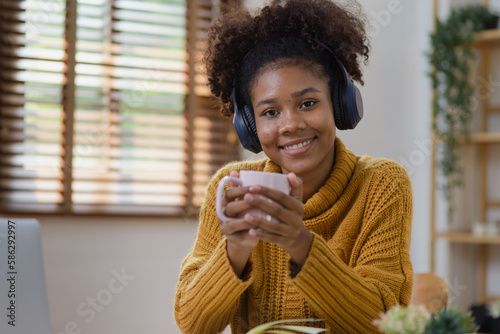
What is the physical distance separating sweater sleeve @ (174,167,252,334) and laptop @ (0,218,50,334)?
31cm

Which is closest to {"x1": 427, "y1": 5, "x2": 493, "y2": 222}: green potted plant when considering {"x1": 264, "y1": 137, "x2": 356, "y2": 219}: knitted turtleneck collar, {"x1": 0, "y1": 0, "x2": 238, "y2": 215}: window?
{"x1": 0, "y1": 0, "x2": 238, "y2": 215}: window

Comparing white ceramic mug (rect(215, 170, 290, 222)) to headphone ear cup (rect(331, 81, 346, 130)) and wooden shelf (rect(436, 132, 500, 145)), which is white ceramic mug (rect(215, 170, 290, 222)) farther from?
wooden shelf (rect(436, 132, 500, 145))

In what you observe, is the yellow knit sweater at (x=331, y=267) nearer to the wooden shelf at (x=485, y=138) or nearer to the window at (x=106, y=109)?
the window at (x=106, y=109)

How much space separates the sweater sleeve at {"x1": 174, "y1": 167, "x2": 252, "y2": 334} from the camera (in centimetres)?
111

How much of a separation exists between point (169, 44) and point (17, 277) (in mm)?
2169

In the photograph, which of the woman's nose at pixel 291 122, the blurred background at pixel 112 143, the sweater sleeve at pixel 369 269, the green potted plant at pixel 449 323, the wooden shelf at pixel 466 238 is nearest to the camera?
the green potted plant at pixel 449 323

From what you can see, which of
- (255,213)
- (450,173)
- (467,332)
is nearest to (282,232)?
(255,213)

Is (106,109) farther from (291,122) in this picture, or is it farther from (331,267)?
(331,267)

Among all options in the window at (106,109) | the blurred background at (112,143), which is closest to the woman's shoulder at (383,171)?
the window at (106,109)

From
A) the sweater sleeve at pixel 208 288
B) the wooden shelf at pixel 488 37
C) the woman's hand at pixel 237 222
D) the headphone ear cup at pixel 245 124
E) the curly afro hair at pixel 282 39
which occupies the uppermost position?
the wooden shelf at pixel 488 37

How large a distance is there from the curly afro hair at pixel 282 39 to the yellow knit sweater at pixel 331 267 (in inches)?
9.1

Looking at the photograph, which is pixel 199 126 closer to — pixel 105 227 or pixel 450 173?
pixel 105 227

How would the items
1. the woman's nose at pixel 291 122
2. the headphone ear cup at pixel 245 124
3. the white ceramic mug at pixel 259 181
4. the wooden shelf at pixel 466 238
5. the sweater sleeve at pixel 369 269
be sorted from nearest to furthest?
1. the white ceramic mug at pixel 259 181
2. the sweater sleeve at pixel 369 269
3. the woman's nose at pixel 291 122
4. the headphone ear cup at pixel 245 124
5. the wooden shelf at pixel 466 238

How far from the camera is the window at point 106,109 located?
2672 mm
